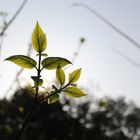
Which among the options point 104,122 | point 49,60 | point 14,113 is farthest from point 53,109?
point 49,60

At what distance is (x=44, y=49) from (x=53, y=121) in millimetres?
37886

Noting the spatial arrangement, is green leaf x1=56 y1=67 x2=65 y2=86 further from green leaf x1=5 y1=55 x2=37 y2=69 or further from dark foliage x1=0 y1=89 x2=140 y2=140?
dark foliage x1=0 y1=89 x2=140 y2=140

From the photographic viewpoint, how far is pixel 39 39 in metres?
0.94

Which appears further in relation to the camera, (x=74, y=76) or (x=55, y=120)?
(x=55, y=120)

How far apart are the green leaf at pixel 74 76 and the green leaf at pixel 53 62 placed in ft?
0.23

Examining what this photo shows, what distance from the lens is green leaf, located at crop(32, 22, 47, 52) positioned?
927mm

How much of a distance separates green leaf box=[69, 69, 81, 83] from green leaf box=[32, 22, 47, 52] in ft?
0.51

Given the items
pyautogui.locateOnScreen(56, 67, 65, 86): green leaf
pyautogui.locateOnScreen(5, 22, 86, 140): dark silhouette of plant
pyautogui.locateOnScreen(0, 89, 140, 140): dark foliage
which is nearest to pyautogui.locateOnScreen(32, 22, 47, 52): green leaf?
pyautogui.locateOnScreen(5, 22, 86, 140): dark silhouette of plant

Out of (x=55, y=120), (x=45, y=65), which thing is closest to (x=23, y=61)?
(x=45, y=65)

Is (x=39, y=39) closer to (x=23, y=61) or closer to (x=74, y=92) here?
(x=23, y=61)

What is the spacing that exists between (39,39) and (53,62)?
0.10 m

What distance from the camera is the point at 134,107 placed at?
57.0 metres

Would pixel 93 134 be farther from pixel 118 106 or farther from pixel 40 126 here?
pixel 118 106

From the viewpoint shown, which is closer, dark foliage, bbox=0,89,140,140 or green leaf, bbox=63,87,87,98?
green leaf, bbox=63,87,87,98
